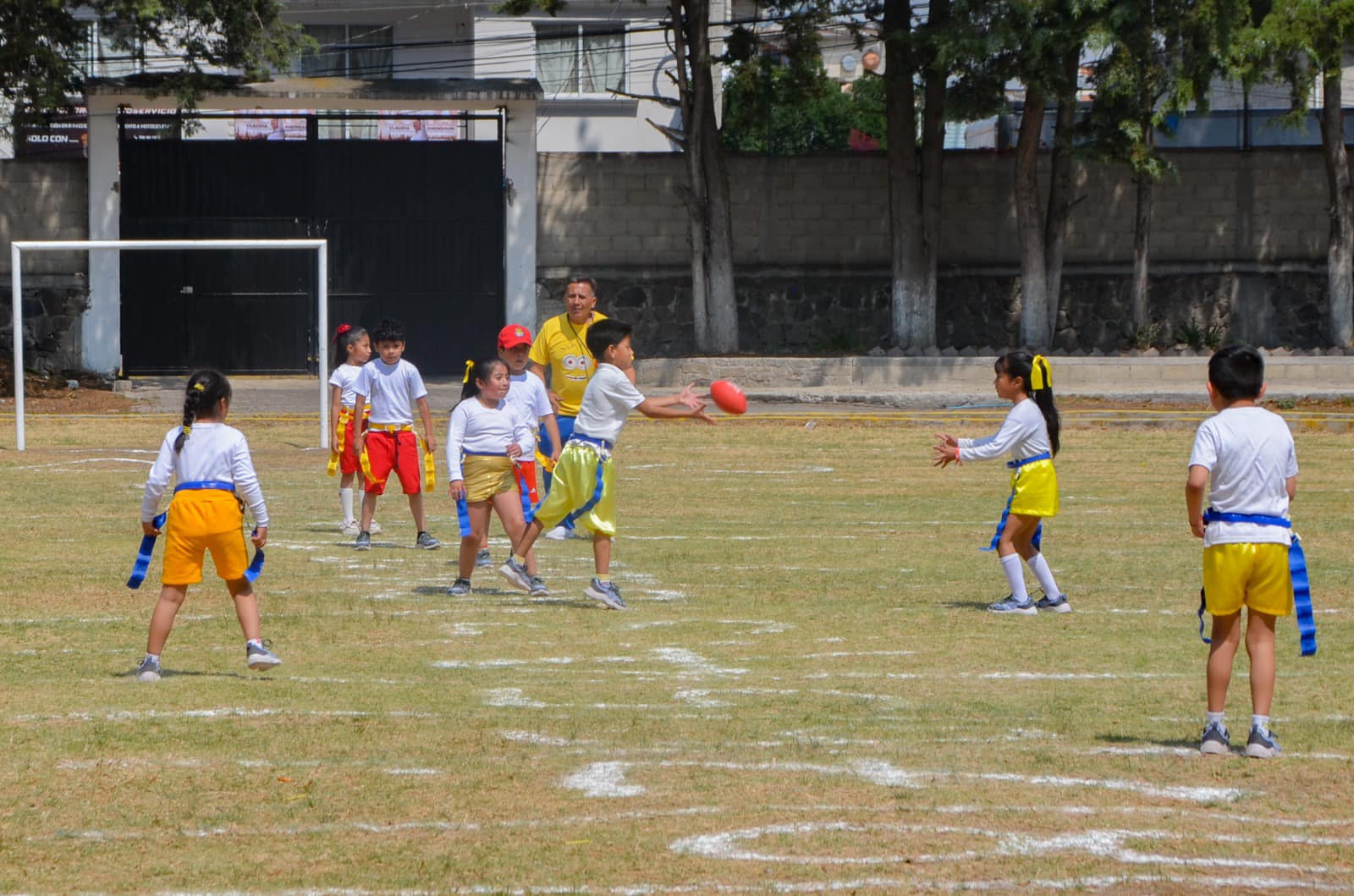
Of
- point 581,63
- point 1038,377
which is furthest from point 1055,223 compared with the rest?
point 1038,377

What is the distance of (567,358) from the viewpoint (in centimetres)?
1372

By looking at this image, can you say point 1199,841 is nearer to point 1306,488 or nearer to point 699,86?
point 1306,488

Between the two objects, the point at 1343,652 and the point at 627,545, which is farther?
the point at 627,545

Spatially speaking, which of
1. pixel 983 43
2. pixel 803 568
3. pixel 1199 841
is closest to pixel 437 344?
pixel 983 43

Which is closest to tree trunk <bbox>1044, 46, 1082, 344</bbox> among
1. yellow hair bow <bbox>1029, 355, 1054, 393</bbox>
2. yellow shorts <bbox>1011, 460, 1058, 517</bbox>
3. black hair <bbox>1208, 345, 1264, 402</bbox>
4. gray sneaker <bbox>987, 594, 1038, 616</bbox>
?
yellow hair bow <bbox>1029, 355, 1054, 393</bbox>

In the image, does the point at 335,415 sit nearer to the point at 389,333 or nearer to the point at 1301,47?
the point at 389,333

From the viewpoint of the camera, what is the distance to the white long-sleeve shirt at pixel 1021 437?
415 inches

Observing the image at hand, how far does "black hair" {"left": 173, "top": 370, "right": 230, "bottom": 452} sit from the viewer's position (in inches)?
325

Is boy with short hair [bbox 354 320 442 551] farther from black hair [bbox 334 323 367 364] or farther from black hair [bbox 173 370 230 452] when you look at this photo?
black hair [bbox 173 370 230 452]

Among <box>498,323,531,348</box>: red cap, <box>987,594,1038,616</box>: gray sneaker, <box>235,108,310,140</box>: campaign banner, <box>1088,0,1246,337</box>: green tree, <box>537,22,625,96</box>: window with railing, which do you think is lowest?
<box>987,594,1038,616</box>: gray sneaker

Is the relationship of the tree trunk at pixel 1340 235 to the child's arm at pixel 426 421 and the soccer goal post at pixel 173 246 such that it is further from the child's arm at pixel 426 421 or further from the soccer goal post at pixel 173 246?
the child's arm at pixel 426 421

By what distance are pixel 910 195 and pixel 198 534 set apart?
22826 mm

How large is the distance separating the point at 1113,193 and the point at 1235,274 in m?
2.62

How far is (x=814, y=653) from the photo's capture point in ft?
30.2
